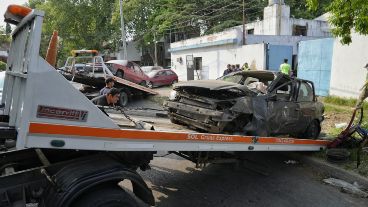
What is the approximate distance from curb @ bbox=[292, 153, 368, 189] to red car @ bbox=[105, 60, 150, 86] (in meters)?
11.1

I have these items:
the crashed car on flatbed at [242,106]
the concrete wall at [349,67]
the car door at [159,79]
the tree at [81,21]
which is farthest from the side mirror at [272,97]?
the tree at [81,21]

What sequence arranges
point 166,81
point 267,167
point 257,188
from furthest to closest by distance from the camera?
1. point 166,81
2. point 267,167
3. point 257,188

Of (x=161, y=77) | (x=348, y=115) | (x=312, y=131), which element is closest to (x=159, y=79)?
(x=161, y=77)

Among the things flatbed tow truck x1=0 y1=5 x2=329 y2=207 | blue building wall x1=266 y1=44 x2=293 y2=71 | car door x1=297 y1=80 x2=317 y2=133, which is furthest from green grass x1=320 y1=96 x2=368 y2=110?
flatbed tow truck x1=0 y1=5 x2=329 y2=207

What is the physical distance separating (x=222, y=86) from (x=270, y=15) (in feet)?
76.2

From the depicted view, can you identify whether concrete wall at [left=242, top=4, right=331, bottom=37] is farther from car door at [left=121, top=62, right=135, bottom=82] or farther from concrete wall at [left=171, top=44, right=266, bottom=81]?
car door at [left=121, top=62, right=135, bottom=82]

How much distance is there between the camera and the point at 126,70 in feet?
56.5

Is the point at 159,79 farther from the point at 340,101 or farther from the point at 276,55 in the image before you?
the point at 340,101

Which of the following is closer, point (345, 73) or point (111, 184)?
Result: point (111, 184)

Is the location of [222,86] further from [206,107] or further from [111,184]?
[111,184]

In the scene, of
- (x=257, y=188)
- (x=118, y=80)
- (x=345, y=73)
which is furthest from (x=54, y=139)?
(x=345, y=73)

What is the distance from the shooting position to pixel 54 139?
3.20m

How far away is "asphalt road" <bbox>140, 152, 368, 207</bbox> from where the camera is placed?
5156 mm

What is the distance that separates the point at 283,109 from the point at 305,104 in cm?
99
